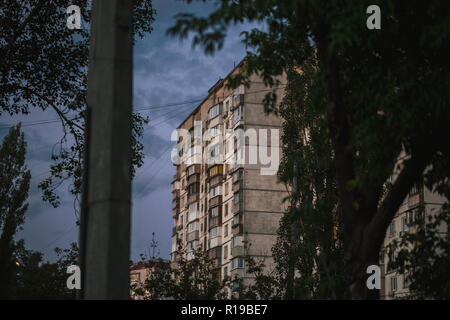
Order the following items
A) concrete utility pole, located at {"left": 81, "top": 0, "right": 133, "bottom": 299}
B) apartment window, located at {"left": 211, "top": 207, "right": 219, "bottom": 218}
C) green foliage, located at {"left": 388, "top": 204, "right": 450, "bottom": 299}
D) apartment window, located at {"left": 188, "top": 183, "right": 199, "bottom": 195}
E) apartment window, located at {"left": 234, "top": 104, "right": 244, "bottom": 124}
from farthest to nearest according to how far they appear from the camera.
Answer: apartment window, located at {"left": 188, "top": 183, "right": 199, "bottom": 195}, apartment window, located at {"left": 211, "top": 207, "right": 219, "bottom": 218}, apartment window, located at {"left": 234, "top": 104, "right": 244, "bottom": 124}, green foliage, located at {"left": 388, "top": 204, "right": 450, "bottom": 299}, concrete utility pole, located at {"left": 81, "top": 0, "right": 133, "bottom": 299}

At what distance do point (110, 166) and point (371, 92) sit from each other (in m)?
5.07

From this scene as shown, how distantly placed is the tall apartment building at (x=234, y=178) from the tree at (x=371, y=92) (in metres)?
44.4

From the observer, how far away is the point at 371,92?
9.60m

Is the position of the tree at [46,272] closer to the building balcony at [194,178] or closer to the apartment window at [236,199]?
the apartment window at [236,199]

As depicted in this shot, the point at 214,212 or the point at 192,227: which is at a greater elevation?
the point at 214,212

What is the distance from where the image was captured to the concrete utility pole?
5582 millimetres

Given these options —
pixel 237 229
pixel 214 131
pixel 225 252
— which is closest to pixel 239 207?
pixel 237 229

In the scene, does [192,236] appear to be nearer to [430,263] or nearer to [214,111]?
[214,111]

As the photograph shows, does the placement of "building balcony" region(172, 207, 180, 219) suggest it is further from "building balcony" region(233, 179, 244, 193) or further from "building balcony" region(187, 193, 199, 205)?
"building balcony" region(233, 179, 244, 193)

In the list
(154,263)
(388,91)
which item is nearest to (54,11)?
(154,263)

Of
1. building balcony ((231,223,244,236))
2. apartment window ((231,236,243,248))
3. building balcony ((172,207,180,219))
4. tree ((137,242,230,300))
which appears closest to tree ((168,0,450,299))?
tree ((137,242,230,300))

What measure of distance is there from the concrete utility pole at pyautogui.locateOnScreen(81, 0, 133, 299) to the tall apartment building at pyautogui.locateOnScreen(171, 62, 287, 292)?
48.4m

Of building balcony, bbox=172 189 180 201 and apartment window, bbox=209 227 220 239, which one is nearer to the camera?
apartment window, bbox=209 227 220 239
